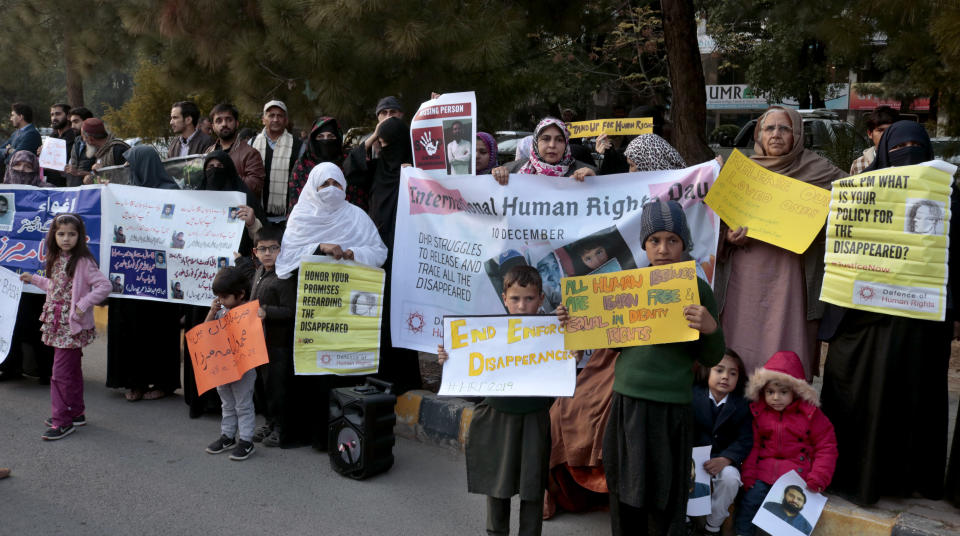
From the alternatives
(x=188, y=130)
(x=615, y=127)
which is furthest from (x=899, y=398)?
(x=188, y=130)

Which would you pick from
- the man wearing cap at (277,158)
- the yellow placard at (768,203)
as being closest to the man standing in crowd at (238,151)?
the man wearing cap at (277,158)

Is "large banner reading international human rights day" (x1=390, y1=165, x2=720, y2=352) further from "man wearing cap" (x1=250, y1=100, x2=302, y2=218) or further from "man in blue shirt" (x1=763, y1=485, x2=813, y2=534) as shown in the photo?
"man wearing cap" (x1=250, y1=100, x2=302, y2=218)

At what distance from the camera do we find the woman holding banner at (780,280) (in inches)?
179

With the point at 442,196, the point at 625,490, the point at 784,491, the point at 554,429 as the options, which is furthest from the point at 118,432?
the point at 784,491

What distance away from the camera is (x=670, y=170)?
4.85 metres

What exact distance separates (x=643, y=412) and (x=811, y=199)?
1587 millimetres

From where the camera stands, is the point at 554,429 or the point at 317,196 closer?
the point at 554,429

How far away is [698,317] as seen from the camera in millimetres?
3420

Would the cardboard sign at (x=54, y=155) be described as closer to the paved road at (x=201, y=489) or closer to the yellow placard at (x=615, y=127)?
the paved road at (x=201, y=489)

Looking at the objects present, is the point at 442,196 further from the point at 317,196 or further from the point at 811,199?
the point at 811,199

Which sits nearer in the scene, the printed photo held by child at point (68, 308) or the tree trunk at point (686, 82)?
the printed photo held by child at point (68, 308)

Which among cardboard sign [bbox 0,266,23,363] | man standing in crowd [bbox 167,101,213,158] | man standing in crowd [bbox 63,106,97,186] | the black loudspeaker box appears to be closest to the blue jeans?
the black loudspeaker box

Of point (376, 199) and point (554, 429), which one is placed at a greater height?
point (376, 199)

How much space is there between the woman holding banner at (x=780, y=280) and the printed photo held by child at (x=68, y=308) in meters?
4.00
